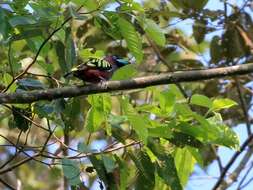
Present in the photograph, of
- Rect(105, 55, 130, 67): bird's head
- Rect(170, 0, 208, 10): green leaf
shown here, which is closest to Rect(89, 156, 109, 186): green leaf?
Rect(105, 55, 130, 67): bird's head

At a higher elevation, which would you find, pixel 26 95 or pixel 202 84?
pixel 26 95

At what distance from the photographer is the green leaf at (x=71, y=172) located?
7.93 feet

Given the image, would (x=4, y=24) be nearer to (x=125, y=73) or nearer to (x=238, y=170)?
(x=125, y=73)

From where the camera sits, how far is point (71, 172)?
2.43 meters

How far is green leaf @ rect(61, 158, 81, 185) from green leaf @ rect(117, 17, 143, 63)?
1.61ft

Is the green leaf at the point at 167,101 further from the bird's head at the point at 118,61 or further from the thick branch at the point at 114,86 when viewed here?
the bird's head at the point at 118,61

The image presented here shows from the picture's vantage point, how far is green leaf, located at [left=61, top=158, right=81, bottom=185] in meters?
2.42

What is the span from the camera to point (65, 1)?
7.73ft

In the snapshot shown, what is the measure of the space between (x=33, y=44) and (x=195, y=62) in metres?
2.21

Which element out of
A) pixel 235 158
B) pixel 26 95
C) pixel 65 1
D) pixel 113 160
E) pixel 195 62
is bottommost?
pixel 235 158

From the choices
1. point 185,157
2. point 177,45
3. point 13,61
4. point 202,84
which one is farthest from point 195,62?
point 13,61

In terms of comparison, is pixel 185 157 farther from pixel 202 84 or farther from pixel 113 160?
pixel 202 84

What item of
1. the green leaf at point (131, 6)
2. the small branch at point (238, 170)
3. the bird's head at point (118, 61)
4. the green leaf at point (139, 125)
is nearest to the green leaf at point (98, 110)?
the green leaf at point (139, 125)

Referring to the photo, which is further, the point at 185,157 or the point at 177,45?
the point at 177,45
